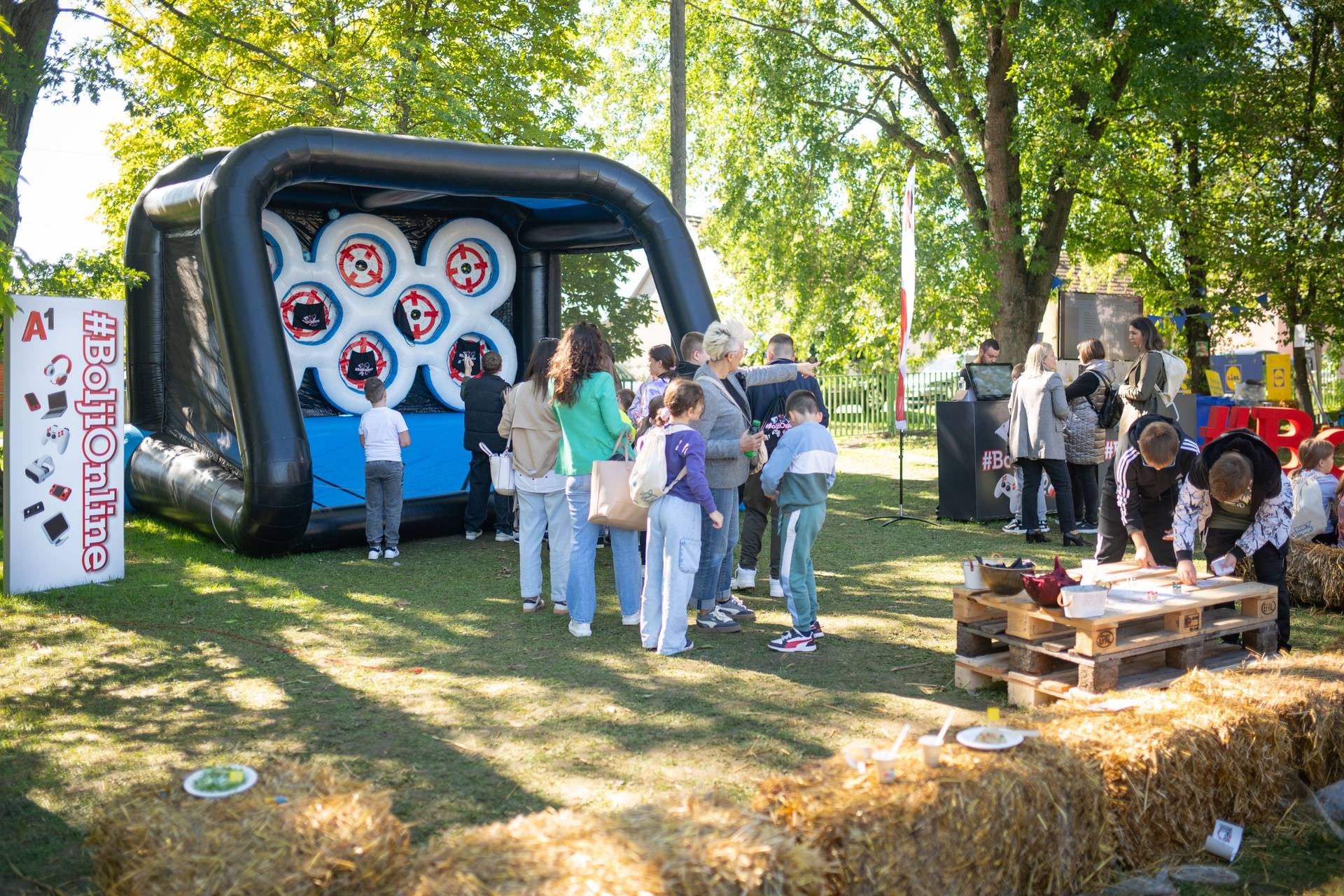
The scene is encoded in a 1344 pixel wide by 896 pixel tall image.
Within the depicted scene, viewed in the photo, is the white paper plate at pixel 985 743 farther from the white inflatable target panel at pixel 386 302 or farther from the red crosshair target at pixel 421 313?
the red crosshair target at pixel 421 313

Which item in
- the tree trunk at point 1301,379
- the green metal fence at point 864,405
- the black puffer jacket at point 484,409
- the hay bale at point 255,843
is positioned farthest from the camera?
the green metal fence at point 864,405

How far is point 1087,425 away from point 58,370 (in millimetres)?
8107

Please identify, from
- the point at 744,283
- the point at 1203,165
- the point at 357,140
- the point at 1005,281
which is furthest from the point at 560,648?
the point at 744,283

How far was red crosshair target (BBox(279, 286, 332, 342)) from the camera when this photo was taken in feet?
36.6

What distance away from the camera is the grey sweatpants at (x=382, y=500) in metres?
9.12

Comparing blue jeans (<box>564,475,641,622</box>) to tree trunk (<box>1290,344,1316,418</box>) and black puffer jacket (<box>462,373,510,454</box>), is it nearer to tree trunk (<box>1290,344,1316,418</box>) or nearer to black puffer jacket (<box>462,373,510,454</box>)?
black puffer jacket (<box>462,373,510,454</box>)

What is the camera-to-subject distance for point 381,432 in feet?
29.6

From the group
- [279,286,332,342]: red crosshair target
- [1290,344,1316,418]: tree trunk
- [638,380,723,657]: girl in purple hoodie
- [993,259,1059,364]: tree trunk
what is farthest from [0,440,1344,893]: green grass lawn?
[1290,344,1316,418]: tree trunk

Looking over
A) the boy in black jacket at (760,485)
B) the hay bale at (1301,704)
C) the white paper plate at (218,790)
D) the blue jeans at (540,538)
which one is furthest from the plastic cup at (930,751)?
the boy in black jacket at (760,485)

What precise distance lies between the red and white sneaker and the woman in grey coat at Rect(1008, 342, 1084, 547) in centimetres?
406

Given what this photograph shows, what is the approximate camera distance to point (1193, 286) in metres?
20.1

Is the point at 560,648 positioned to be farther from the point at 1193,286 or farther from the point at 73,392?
the point at 1193,286

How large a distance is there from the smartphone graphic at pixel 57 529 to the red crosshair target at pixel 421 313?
482 centimetres

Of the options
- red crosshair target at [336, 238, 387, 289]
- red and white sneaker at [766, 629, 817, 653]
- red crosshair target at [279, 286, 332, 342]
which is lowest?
red and white sneaker at [766, 629, 817, 653]
